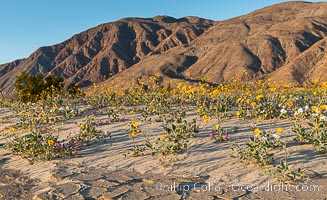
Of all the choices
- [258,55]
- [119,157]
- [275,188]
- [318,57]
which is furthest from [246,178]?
[258,55]

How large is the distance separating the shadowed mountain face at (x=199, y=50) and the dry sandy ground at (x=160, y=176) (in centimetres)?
4365

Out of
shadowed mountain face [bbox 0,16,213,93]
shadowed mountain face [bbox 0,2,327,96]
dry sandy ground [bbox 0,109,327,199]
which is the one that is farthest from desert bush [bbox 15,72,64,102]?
shadowed mountain face [bbox 0,16,213,93]

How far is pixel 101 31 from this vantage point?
173875mm

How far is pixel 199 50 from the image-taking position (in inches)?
4523

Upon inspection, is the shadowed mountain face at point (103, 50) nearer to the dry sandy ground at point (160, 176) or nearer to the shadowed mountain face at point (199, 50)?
the shadowed mountain face at point (199, 50)

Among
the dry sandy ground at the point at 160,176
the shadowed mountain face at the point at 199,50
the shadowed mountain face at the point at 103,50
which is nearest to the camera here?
the dry sandy ground at the point at 160,176

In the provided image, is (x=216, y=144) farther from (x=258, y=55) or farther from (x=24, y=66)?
(x=24, y=66)

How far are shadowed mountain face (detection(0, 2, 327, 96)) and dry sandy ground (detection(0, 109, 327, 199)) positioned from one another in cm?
4365

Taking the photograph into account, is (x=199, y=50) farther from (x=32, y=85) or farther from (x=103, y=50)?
(x=32, y=85)

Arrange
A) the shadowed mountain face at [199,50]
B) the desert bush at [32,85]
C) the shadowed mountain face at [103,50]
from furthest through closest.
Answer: the shadowed mountain face at [103,50], the shadowed mountain face at [199,50], the desert bush at [32,85]

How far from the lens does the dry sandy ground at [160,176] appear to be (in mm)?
4277

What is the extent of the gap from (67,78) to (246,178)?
480 ft

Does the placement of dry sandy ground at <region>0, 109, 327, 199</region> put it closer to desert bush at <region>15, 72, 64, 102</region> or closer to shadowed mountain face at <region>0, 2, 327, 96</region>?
desert bush at <region>15, 72, 64, 102</region>

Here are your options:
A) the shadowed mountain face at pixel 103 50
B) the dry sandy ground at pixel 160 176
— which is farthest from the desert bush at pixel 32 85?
the shadowed mountain face at pixel 103 50
